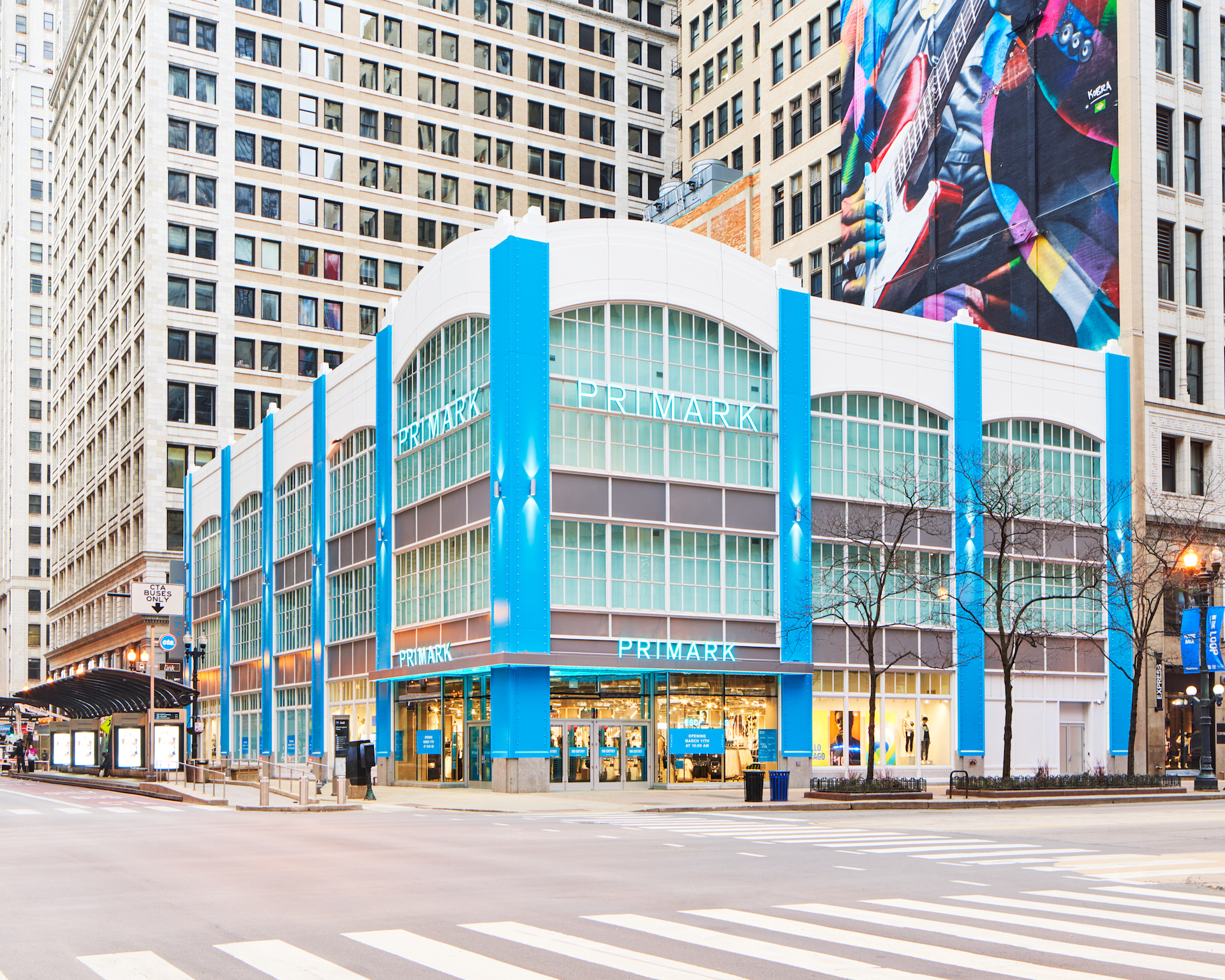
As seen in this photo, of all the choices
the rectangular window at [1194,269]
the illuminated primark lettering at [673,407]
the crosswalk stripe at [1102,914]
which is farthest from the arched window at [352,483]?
the crosswalk stripe at [1102,914]

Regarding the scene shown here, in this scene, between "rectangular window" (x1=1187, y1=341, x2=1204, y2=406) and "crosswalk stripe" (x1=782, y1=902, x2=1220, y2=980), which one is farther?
"rectangular window" (x1=1187, y1=341, x2=1204, y2=406)

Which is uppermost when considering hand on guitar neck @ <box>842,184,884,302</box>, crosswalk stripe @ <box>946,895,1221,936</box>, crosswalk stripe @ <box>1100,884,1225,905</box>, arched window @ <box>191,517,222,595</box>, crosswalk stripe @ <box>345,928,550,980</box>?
hand on guitar neck @ <box>842,184,884,302</box>

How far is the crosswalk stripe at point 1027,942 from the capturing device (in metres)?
11.2

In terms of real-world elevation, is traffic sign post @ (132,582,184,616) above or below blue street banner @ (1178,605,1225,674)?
Answer: above

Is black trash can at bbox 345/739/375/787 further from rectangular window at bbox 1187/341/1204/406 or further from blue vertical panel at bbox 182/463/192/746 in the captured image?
blue vertical panel at bbox 182/463/192/746

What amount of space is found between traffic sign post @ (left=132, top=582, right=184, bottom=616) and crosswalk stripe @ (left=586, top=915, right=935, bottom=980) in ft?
165

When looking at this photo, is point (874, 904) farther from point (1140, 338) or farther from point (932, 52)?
point (932, 52)

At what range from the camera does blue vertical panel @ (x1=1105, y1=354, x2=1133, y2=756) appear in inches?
2066

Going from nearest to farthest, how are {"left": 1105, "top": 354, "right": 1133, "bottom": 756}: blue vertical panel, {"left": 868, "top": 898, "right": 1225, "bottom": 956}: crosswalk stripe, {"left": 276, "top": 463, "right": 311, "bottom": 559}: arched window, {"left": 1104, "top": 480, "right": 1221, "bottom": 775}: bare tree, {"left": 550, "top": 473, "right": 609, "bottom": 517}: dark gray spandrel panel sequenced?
{"left": 868, "top": 898, "right": 1225, "bottom": 956}: crosswalk stripe → {"left": 550, "top": 473, "right": 609, "bottom": 517}: dark gray spandrel panel → {"left": 1104, "top": 480, "right": 1221, "bottom": 775}: bare tree → {"left": 1105, "top": 354, "right": 1133, "bottom": 756}: blue vertical panel → {"left": 276, "top": 463, "right": 311, "bottom": 559}: arched window

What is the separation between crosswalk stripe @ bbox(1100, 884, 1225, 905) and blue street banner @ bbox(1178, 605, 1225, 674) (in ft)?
86.4

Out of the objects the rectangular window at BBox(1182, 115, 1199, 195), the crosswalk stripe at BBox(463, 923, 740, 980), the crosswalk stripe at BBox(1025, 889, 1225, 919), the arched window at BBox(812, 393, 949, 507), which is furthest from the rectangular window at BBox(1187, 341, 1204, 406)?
the crosswalk stripe at BBox(463, 923, 740, 980)

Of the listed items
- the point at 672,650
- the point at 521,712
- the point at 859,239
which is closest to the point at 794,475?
the point at 672,650

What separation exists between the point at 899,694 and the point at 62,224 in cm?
9139

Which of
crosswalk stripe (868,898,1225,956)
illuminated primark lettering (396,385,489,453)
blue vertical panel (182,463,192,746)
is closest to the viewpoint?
crosswalk stripe (868,898,1225,956)
